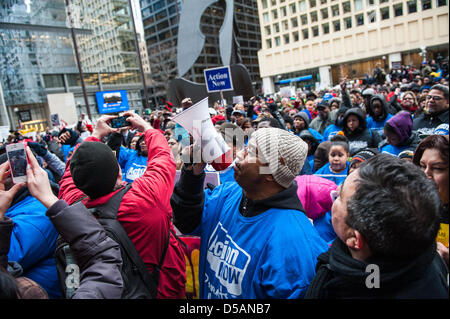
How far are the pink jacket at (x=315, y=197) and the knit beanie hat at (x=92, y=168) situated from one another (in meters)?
1.44

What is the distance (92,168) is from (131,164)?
10.0 feet

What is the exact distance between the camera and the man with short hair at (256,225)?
1.33 meters

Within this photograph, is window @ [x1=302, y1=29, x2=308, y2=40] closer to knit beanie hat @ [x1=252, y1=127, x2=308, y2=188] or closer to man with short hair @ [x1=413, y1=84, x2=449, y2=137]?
man with short hair @ [x1=413, y1=84, x2=449, y2=137]

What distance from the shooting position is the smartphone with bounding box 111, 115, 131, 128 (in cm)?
225

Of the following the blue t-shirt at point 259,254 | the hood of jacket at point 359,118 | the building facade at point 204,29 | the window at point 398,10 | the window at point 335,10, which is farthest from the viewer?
the building facade at point 204,29

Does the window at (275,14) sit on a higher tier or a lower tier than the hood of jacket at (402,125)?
higher

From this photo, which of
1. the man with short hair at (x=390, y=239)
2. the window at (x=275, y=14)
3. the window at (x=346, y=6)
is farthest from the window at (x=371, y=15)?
the man with short hair at (x=390, y=239)

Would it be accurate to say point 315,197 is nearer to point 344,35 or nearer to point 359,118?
point 359,118

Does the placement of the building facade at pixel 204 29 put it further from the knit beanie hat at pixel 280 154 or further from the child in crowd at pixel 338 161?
the knit beanie hat at pixel 280 154

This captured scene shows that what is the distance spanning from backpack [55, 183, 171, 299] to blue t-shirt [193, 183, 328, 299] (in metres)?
0.38

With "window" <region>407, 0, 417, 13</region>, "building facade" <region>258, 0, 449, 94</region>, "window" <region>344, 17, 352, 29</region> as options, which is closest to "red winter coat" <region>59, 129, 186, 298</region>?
"building facade" <region>258, 0, 449, 94</region>

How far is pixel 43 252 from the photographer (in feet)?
5.80
